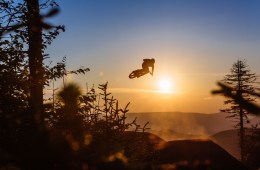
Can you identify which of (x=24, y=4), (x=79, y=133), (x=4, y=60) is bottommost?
(x=79, y=133)

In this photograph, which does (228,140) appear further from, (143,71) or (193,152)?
(143,71)

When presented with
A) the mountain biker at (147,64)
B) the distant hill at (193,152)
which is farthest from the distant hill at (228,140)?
the mountain biker at (147,64)

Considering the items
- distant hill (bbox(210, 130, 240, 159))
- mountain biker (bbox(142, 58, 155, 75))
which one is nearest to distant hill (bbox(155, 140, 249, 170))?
mountain biker (bbox(142, 58, 155, 75))

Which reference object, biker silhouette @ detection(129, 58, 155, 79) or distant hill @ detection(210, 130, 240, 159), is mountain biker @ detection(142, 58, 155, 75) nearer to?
biker silhouette @ detection(129, 58, 155, 79)

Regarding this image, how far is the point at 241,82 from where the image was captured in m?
53.3

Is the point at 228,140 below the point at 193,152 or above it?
below

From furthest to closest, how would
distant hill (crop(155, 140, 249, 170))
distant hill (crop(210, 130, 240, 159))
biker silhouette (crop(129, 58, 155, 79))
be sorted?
distant hill (crop(210, 130, 240, 159)) < distant hill (crop(155, 140, 249, 170)) < biker silhouette (crop(129, 58, 155, 79))

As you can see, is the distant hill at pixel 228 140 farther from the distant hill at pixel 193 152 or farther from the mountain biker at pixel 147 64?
the mountain biker at pixel 147 64

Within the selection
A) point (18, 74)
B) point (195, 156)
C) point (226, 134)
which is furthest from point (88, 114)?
point (226, 134)

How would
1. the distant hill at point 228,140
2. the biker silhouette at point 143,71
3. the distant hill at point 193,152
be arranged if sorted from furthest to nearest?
the distant hill at point 228,140
the distant hill at point 193,152
the biker silhouette at point 143,71

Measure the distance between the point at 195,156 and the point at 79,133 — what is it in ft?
57.3

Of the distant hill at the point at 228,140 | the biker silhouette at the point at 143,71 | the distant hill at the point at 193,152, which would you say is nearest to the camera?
the biker silhouette at the point at 143,71

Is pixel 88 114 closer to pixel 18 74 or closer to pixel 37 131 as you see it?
pixel 18 74

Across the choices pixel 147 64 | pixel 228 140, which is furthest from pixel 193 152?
pixel 228 140
